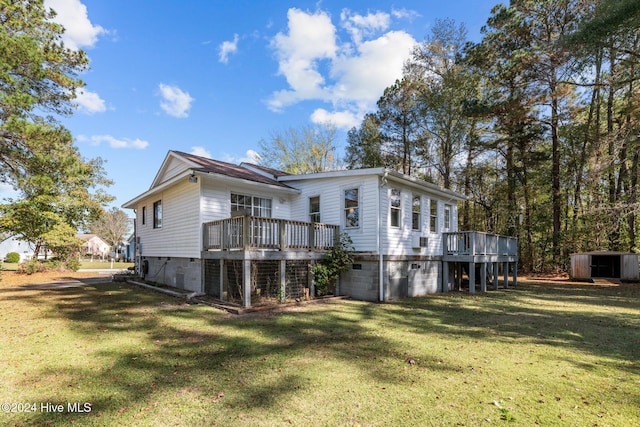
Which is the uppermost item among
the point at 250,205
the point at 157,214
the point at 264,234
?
the point at 250,205

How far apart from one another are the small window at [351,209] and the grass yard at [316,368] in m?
3.58

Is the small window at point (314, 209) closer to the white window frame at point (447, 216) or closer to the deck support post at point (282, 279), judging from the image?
the deck support post at point (282, 279)

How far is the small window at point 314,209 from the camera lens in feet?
40.2

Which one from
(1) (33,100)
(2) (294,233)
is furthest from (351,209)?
(1) (33,100)

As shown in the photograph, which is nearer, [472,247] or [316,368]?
[316,368]

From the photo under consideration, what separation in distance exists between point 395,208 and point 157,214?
33.9ft

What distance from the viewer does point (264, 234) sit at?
9.42 metres

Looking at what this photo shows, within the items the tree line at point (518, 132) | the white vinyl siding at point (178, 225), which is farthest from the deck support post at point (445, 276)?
the white vinyl siding at point (178, 225)

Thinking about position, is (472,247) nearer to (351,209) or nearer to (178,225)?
(351,209)

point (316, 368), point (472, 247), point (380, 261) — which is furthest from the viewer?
point (472, 247)

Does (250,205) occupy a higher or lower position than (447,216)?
higher

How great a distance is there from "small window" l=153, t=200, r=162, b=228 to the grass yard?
5.68 m

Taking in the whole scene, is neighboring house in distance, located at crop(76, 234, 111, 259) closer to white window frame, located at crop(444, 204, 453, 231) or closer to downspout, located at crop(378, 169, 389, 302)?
white window frame, located at crop(444, 204, 453, 231)

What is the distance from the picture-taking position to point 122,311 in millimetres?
8297
